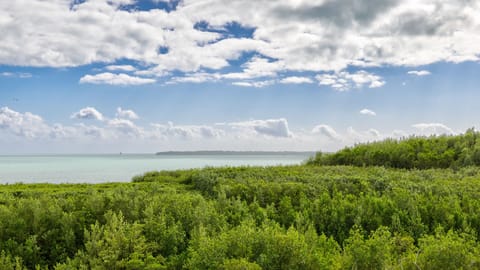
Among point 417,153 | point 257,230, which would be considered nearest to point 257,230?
point 257,230

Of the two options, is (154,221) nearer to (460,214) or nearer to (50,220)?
(50,220)

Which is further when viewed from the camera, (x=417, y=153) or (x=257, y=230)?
(x=417, y=153)

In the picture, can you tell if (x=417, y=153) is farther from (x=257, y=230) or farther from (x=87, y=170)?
(x=87, y=170)

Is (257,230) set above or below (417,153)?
below

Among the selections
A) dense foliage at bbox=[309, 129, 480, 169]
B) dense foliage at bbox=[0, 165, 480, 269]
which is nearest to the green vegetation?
dense foliage at bbox=[0, 165, 480, 269]

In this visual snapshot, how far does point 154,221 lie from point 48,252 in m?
1.83

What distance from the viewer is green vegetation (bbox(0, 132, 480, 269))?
15.1 ft

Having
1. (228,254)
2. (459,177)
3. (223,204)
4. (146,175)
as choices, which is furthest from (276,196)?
(146,175)

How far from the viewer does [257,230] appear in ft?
18.6

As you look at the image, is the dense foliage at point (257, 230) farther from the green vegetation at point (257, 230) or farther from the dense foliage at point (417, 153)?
the dense foliage at point (417, 153)

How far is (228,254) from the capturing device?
15.7 ft

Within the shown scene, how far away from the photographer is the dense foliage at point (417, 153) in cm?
1591

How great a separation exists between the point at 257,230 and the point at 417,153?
44.3ft

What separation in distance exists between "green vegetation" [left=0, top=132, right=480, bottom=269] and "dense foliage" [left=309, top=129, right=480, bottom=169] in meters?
6.43
